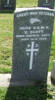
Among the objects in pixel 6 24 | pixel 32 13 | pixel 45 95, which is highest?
pixel 32 13

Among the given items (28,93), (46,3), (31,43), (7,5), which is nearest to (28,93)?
(28,93)

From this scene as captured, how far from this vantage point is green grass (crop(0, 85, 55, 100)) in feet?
18.2

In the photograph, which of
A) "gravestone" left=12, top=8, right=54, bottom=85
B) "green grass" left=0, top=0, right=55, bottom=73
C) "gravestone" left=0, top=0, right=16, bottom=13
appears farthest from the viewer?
"gravestone" left=0, top=0, right=16, bottom=13

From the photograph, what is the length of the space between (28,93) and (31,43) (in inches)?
44.3

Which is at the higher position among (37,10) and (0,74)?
(37,10)

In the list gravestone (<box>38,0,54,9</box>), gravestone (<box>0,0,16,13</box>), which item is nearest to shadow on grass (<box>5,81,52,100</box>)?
gravestone (<box>0,0,16,13</box>)

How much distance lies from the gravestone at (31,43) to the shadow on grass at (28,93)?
0.26 meters

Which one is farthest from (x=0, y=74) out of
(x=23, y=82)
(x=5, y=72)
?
(x=23, y=82)

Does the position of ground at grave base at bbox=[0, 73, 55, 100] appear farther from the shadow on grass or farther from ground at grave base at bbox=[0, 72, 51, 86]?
ground at grave base at bbox=[0, 72, 51, 86]

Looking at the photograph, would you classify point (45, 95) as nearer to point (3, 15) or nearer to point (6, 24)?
point (6, 24)

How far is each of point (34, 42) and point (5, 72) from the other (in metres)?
1.36

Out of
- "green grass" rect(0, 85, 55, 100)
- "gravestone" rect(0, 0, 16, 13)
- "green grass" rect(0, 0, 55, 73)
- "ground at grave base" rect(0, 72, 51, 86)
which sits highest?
"gravestone" rect(0, 0, 16, 13)

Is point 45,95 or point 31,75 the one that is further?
point 31,75

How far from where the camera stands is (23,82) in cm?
602
